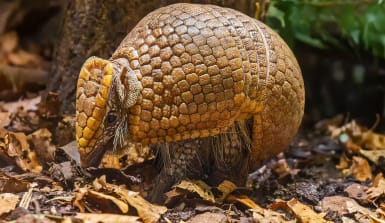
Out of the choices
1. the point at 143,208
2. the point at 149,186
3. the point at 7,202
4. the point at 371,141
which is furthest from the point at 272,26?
the point at 7,202

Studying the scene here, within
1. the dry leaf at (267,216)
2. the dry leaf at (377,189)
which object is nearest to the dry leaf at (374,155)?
the dry leaf at (377,189)

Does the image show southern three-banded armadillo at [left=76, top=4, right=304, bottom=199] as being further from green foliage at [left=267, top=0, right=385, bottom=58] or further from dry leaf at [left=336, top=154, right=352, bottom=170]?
green foliage at [left=267, top=0, right=385, bottom=58]

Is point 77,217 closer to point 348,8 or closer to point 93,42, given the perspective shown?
point 93,42

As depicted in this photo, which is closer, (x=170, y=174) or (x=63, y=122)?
(x=170, y=174)

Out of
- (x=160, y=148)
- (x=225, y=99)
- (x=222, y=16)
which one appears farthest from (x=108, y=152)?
(x=222, y=16)

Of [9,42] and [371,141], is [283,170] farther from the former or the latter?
[9,42]

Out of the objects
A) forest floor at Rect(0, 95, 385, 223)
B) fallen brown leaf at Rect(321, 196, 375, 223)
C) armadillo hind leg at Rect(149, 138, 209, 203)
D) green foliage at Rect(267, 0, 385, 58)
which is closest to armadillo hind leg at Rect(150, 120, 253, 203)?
armadillo hind leg at Rect(149, 138, 209, 203)
